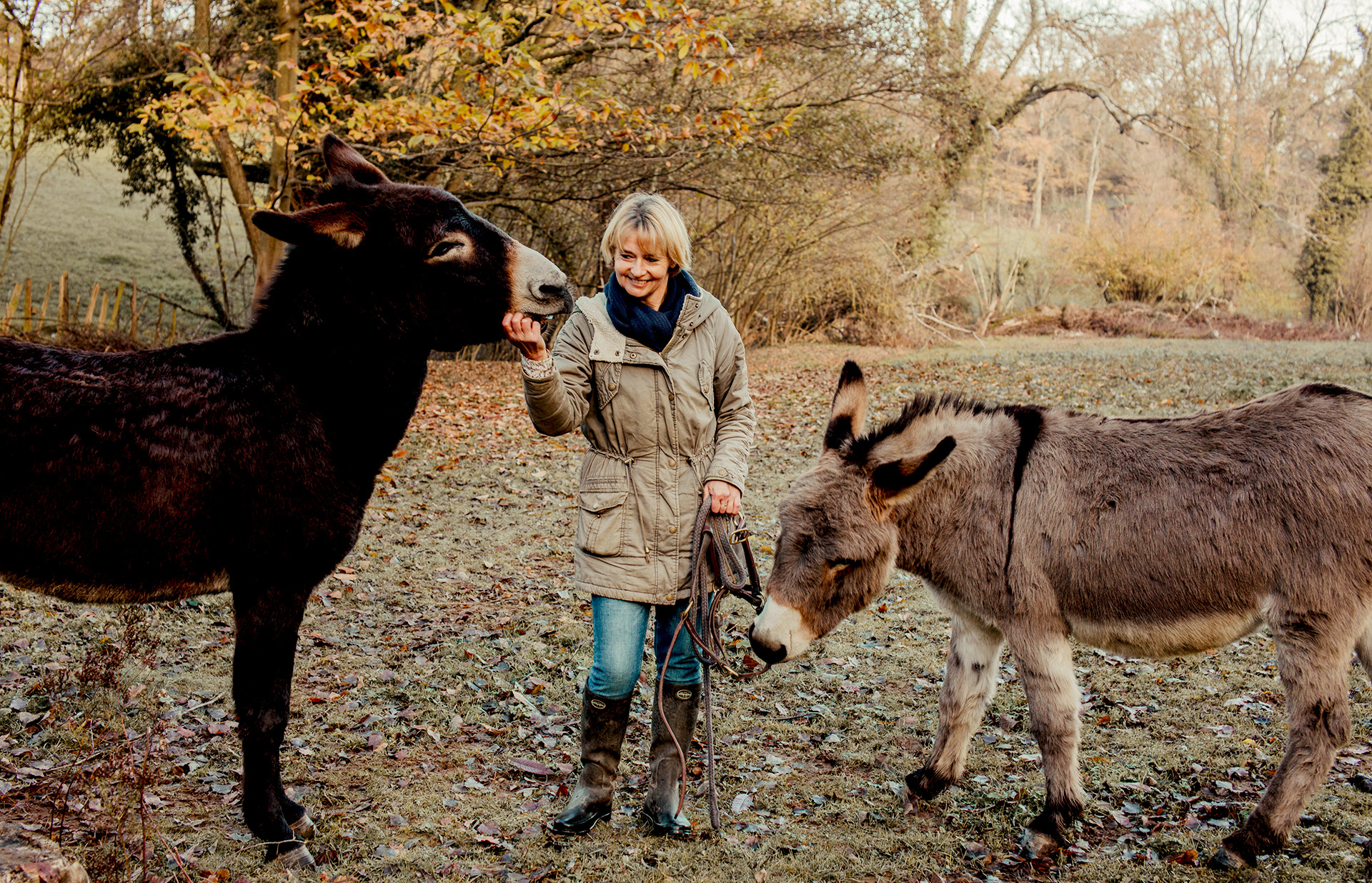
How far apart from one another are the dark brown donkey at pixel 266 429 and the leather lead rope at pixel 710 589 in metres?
1.00

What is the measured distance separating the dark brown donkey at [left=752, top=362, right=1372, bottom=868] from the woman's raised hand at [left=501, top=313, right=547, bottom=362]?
44.5 inches

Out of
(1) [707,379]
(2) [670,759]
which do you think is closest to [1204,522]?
(1) [707,379]

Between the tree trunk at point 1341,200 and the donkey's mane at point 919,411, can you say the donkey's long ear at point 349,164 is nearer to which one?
the donkey's mane at point 919,411

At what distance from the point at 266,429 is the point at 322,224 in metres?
0.72

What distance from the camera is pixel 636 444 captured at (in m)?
3.18

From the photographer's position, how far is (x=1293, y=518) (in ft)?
10.1

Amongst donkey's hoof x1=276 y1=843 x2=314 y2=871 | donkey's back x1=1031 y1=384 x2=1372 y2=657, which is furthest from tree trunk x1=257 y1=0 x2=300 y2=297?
donkey's back x1=1031 y1=384 x2=1372 y2=657

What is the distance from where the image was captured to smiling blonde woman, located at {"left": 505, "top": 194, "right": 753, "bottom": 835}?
3.13m

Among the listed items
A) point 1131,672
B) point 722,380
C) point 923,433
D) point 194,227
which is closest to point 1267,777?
point 1131,672

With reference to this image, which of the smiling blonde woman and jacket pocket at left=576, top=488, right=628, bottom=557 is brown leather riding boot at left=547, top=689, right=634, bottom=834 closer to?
the smiling blonde woman

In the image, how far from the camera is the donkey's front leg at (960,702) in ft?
11.9

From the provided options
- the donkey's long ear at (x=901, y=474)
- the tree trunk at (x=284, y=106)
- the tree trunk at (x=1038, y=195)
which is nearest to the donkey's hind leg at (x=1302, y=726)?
the donkey's long ear at (x=901, y=474)

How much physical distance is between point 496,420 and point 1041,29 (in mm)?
21036

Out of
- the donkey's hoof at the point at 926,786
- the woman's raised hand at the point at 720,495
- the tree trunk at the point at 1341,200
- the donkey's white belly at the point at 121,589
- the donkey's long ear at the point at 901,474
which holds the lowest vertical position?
the donkey's hoof at the point at 926,786
